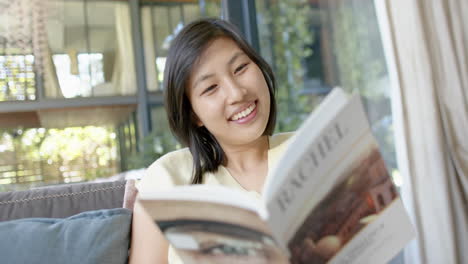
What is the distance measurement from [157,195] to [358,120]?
0.97 ft

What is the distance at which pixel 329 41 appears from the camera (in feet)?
8.34

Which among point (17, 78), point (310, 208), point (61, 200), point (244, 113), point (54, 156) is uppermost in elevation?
point (17, 78)

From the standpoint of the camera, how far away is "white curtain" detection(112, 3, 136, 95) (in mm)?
3281

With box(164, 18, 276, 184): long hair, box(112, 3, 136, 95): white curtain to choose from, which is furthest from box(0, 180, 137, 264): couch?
box(112, 3, 136, 95): white curtain

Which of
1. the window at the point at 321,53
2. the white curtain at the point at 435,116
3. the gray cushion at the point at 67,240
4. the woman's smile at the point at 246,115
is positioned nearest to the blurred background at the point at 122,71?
the window at the point at 321,53

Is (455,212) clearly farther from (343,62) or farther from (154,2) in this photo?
(154,2)

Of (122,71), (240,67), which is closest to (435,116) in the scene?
(240,67)

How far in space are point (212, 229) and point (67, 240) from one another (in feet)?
1.77

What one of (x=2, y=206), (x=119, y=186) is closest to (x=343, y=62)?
(x=119, y=186)

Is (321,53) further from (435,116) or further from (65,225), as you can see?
(65,225)

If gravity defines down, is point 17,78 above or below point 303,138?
above

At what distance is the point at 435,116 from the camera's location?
1638mm

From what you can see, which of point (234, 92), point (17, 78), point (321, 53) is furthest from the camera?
point (17, 78)

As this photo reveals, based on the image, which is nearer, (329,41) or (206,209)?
(206,209)
